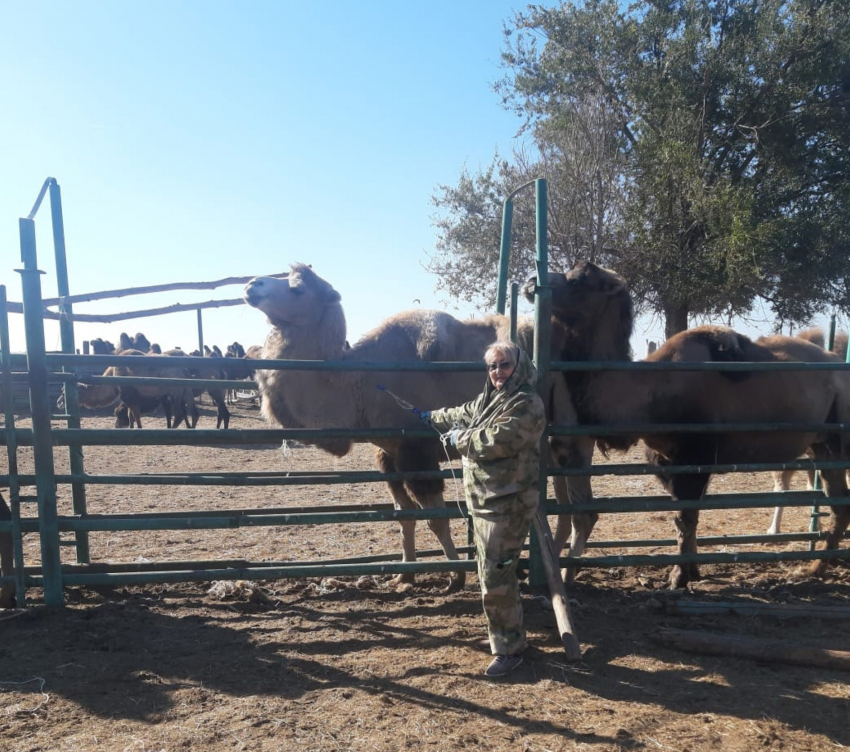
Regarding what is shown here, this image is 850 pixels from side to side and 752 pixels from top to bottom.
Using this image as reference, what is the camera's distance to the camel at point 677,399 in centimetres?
573

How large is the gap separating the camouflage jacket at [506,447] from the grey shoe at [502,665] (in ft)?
2.78

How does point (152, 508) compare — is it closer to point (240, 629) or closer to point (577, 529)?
point (240, 629)

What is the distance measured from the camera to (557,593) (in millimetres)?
4359

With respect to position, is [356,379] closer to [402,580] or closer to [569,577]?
[402,580]

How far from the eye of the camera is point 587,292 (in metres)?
6.02

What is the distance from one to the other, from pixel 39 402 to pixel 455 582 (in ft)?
11.0

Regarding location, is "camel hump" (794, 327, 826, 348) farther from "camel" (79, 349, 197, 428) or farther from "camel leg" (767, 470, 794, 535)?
"camel" (79, 349, 197, 428)

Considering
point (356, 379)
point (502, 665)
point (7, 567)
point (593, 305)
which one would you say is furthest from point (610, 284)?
point (7, 567)

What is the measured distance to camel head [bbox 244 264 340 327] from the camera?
577cm

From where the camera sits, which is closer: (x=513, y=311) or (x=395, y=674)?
(x=395, y=674)

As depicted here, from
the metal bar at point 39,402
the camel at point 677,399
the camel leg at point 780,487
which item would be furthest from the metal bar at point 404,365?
the camel leg at point 780,487

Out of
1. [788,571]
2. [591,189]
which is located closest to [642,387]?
[788,571]

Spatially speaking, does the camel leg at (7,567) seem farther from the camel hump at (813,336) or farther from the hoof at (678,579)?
the camel hump at (813,336)

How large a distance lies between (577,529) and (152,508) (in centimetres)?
590
